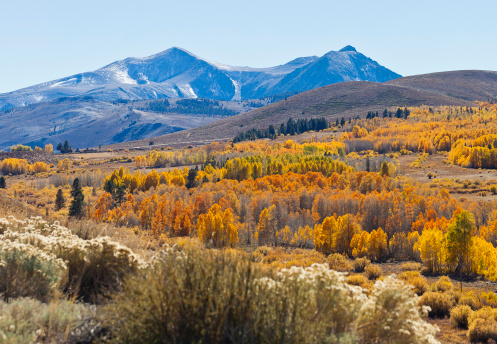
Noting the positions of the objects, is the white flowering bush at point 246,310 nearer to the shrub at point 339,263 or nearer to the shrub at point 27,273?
the shrub at point 27,273

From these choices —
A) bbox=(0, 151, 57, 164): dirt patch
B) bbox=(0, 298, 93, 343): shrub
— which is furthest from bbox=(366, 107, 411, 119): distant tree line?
bbox=(0, 298, 93, 343): shrub

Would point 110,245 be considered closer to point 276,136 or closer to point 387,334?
point 387,334

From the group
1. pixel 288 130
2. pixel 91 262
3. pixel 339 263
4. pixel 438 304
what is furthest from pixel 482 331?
pixel 288 130

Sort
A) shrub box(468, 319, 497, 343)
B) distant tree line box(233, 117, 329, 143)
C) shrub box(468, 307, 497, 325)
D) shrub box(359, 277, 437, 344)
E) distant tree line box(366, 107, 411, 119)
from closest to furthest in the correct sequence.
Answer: shrub box(359, 277, 437, 344), shrub box(468, 319, 497, 343), shrub box(468, 307, 497, 325), distant tree line box(233, 117, 329, 143), distant tree line box(366, 107, 411, 119)

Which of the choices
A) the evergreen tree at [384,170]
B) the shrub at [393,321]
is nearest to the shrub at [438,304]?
the shrub at [393,321]

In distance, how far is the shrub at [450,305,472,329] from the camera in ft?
63.4

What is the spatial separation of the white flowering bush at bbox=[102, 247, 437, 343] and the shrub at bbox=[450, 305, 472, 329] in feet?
43.7

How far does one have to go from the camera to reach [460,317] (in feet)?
63.4

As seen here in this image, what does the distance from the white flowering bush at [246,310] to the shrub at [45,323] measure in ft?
1.82

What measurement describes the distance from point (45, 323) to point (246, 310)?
359cm

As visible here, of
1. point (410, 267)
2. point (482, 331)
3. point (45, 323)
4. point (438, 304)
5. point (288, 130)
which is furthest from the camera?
point (288, 130)

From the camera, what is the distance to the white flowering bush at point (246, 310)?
6418 mm

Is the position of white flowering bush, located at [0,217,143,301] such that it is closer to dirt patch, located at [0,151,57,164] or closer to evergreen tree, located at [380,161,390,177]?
evergreen tree, located at [380,161,390,177]

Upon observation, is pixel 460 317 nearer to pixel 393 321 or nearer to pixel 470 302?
pixel 470 302
